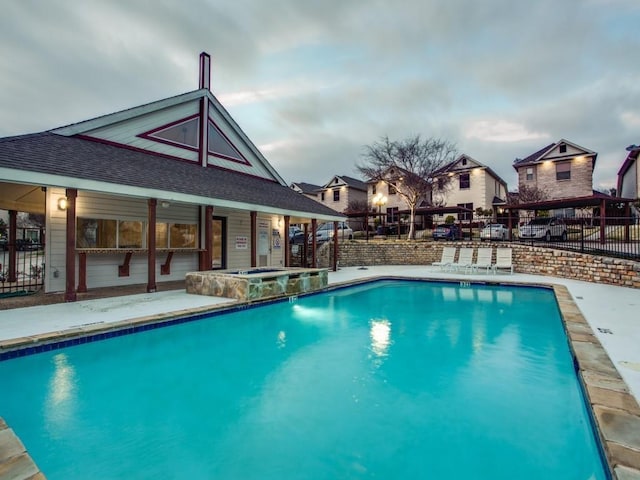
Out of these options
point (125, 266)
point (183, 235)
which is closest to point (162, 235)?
point (183, 235)

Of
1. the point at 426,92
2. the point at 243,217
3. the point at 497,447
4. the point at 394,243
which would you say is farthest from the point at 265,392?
the point at 426,92

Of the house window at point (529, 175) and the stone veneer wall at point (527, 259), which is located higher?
the house window at point (529, 175)

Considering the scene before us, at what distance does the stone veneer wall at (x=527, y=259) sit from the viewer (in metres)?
10.3

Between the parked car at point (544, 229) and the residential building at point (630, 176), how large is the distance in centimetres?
832

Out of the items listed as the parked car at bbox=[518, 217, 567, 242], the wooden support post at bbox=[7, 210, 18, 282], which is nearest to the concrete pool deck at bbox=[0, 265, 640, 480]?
the wooden support post at bbox=[7, 210, 18, 282]

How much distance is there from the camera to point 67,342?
489cm

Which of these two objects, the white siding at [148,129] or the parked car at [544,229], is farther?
the parked car at [544,229]

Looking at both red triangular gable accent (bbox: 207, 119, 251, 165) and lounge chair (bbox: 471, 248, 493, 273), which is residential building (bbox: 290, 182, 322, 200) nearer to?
red triangular gable accent (bbox: 207, 119, 251, 165)

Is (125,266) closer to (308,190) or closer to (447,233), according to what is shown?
(447,233)

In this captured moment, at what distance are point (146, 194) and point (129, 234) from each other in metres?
2.67

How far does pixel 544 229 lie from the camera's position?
17.2m

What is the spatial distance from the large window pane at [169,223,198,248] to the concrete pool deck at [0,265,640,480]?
272 centimetres

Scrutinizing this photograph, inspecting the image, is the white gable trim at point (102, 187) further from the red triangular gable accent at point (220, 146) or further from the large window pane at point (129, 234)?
the red triangular gable accent at point (220, 146)

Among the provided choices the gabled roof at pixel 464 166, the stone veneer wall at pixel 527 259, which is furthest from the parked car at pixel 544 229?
the gabled roof at pixel 464 166
